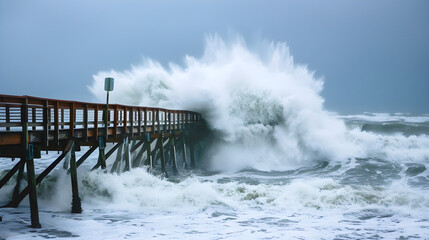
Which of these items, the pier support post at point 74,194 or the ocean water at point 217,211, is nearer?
the ocean water at point 217,211

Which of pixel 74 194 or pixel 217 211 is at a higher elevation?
pixel 74 194

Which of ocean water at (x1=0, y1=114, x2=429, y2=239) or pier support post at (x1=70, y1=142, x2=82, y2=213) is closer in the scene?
ocean water at (x1=0, y1=114, x2=429, y2=239)

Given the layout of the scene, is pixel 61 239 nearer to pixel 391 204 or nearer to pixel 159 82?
pixel 391 204

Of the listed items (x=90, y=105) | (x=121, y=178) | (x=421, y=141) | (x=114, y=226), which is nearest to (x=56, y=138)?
(x=90, y=105)

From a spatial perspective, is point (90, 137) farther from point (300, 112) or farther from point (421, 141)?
point (421, 141)

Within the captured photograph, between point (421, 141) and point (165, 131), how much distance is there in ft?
69.9

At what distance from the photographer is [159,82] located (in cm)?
3359

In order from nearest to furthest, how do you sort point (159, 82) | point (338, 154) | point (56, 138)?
1. point (56, 138)
2. point (338, 154)
3. point (159, 82)

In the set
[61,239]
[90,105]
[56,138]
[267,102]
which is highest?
[267,102]

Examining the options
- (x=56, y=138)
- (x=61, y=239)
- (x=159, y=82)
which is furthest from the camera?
(x=159, y=82)

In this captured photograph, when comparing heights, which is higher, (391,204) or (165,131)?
(165,131)

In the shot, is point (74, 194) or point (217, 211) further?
point (217, 211)

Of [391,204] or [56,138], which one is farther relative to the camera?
[391,204]

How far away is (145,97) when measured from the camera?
33719 millimetres
